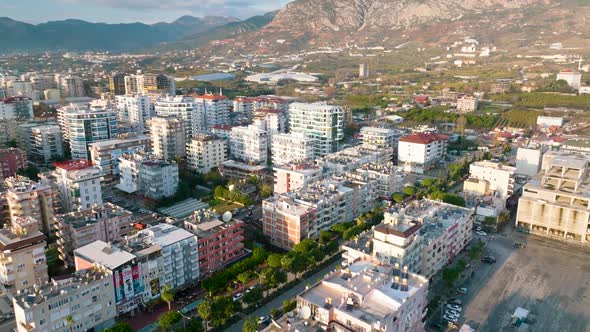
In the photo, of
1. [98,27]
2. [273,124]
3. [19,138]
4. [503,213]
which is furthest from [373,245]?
[98,27]

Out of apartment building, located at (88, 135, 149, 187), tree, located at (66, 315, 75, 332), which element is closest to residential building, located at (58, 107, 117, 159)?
apartment building, located at (88, 135, 149, 187)

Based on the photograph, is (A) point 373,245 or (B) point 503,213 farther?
(B) point 503,213

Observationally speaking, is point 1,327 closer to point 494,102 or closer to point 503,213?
point 503,213

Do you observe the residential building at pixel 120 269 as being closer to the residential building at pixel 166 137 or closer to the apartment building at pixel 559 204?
the apartment building at pixel 559 204

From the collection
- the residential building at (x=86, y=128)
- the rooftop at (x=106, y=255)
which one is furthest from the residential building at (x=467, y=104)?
the rooftop at (x=106, y=255)

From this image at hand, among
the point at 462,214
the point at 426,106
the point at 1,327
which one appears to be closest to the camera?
the point at 1,327

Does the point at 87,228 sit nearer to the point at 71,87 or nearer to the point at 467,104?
the point at 467,104
